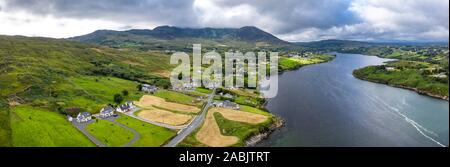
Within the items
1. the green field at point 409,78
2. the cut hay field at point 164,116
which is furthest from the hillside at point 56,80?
the green field at point 409,78

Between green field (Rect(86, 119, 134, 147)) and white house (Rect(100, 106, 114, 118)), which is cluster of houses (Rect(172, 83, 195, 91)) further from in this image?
green field (Rect(86, 119, 134, 147))

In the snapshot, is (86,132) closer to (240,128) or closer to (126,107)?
(126,107)

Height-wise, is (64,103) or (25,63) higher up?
(25,63)

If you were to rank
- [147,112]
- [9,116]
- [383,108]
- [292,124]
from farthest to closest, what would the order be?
[383,108]
[147,112]
[292,124]
[9,116]

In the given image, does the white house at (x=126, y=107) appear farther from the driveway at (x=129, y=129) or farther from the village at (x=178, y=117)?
the driveway at (x=129, y=129)

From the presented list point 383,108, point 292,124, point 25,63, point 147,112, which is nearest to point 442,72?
point 383,108
